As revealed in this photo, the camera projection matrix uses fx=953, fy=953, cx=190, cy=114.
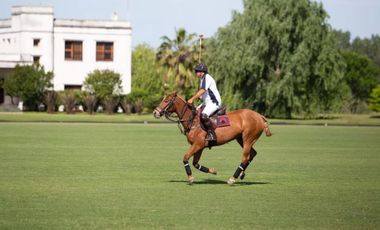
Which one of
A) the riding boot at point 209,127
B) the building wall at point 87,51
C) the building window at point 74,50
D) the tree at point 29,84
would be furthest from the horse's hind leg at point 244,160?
the building window at point 74,50

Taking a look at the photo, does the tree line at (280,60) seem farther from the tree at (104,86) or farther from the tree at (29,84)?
the tree at (29,84)

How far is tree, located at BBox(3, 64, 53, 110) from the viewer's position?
248 feet

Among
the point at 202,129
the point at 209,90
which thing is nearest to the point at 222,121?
the point at 202,129

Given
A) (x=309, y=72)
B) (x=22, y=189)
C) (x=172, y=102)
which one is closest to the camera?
(x=22, y=189)

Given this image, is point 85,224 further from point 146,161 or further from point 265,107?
point 265,107

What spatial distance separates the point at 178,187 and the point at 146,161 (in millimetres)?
7614

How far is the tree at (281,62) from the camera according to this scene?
6950 centimetres

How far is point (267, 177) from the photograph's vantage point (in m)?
22.5

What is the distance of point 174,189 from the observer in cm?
1898

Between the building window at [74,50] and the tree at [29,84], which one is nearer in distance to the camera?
the tree at [29,84]

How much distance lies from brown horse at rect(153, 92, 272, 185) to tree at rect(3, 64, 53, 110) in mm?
56027

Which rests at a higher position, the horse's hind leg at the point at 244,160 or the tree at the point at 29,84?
the horse's hind leg at the point at 244,160

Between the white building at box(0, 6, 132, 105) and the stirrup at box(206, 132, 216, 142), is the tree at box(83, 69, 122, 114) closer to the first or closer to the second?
the white building at box(0, 6, 132, 105)

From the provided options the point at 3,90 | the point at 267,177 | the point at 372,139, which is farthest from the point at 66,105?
the point at 267,177
